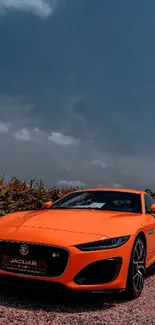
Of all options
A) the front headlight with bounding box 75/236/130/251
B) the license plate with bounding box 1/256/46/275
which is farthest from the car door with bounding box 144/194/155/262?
the license plate with bounding box 1/256/46/275

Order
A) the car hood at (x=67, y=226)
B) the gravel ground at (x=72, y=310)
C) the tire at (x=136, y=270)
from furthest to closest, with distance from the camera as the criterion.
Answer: the tire at (x=136, y=270), the car hood at (x=67, y=226), the gravel ground at (x=72, y=310)

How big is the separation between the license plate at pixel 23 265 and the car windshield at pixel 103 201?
162cm

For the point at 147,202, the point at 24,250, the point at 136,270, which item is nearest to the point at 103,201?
the point at 147,202

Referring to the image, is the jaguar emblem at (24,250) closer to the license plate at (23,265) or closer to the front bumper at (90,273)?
the license plate at (23,265)

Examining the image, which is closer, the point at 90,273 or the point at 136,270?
the point at 90,273

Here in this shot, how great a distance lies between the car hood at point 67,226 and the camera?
Result: 4289mm

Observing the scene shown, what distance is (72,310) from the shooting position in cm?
404

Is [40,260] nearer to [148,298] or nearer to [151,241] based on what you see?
[148,298]

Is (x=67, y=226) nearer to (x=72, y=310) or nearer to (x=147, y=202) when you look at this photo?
(x=72, y=310)

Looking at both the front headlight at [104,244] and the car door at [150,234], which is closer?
the front headlight at [104,244]

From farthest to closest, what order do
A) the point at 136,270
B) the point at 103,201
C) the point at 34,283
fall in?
the point at 103,201 < the point at 136,270 < the point at 34,283

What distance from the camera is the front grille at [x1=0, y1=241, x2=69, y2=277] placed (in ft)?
13.5

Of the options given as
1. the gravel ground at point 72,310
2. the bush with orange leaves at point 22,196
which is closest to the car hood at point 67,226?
the gravel ground at point 72,310

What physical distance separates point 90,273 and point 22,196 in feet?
18.0
